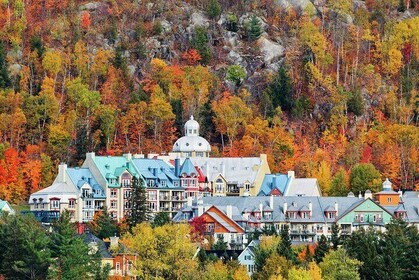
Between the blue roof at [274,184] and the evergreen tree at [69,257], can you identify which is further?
the blue roof at [274,184]

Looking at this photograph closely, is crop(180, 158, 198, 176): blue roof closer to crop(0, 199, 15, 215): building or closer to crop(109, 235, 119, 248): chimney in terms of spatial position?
crop(0, 199, 15, 215): building

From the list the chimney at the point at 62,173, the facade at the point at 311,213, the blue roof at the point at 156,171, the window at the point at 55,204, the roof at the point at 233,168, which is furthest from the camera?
the roof at the point at 233,168

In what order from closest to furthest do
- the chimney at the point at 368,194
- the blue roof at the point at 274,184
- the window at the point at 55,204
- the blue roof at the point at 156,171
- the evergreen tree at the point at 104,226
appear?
1. the evergreen tree at the point at 104,226
2. the window at the point at 55,204
3. the chimney at the point at 368,194
4. the blue roof at the point at 156,171
5. the blue roof at the point at 274,184

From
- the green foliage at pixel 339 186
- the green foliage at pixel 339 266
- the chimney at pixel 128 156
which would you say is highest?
the chimney at pixel 128 156

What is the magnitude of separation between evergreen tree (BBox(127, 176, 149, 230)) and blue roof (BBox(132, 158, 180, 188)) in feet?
23.7

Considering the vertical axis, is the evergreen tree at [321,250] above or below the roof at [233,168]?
below

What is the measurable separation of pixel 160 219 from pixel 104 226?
17.1 ft

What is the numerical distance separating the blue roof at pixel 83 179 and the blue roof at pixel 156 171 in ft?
14.7

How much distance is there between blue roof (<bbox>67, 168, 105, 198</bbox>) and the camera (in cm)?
18950

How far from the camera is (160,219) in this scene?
17575 cm

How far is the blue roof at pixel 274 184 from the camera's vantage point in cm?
19512

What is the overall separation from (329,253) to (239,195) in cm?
3540

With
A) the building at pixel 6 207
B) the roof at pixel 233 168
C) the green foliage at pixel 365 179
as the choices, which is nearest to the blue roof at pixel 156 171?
the roof at pixel 233 168

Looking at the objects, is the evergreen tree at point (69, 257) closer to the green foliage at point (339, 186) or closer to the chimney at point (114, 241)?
the chimney at point (114, 241)
